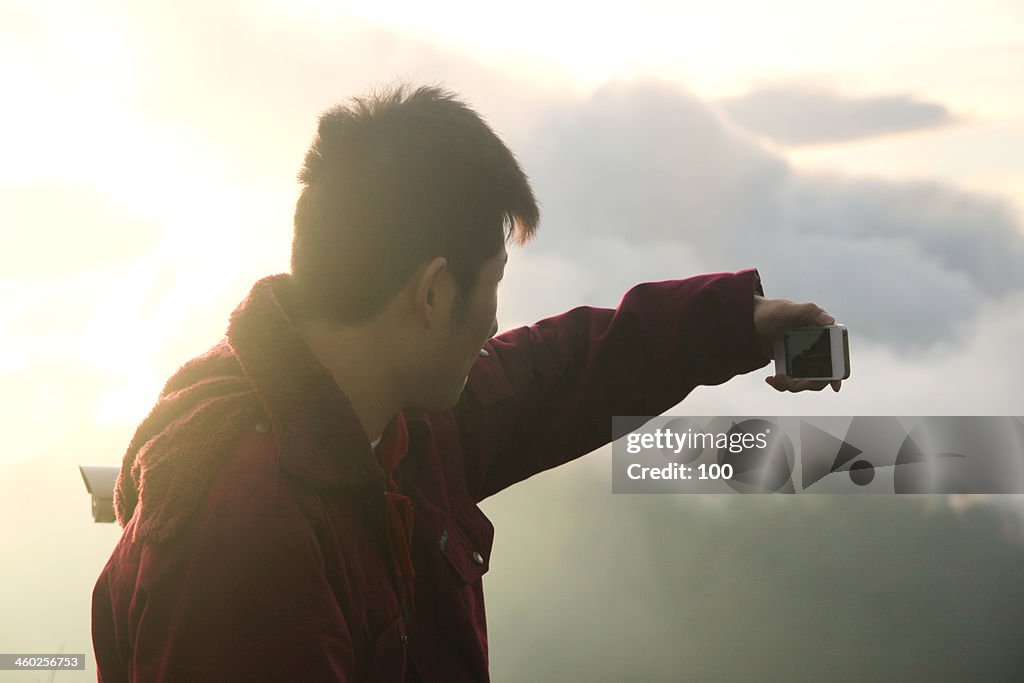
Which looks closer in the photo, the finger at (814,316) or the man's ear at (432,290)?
the man's ear at (432,290)

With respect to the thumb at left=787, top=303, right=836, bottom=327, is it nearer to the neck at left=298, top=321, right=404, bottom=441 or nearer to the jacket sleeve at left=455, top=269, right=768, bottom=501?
the jacket sleeve at left=455, top=269, right=768, bottom=501

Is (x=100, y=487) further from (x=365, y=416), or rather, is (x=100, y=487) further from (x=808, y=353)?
(x=808, y=353)

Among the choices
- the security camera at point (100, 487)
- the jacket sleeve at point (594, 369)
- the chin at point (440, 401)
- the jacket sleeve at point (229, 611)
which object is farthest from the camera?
the security camera at point (100, 487)

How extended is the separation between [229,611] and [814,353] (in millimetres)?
1209

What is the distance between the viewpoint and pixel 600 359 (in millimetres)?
2000

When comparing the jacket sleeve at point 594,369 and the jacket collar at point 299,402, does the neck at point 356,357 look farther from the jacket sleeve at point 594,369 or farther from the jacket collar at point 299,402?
the jacket sleeve at point 594,369

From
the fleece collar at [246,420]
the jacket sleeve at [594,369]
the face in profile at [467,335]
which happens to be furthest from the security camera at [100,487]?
the face in profile at [467,335]

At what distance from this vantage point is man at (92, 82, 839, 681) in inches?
47.4

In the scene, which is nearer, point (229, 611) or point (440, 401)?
point (229, 611)

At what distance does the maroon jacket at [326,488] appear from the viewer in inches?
46.9

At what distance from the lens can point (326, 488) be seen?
1.35 m

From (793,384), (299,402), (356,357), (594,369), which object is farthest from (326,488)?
(793,384)

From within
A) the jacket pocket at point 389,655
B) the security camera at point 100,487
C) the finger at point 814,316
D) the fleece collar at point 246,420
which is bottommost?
the jacket pocket at point 389,655

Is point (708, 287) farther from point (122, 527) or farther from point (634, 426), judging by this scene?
point (122, 527)
